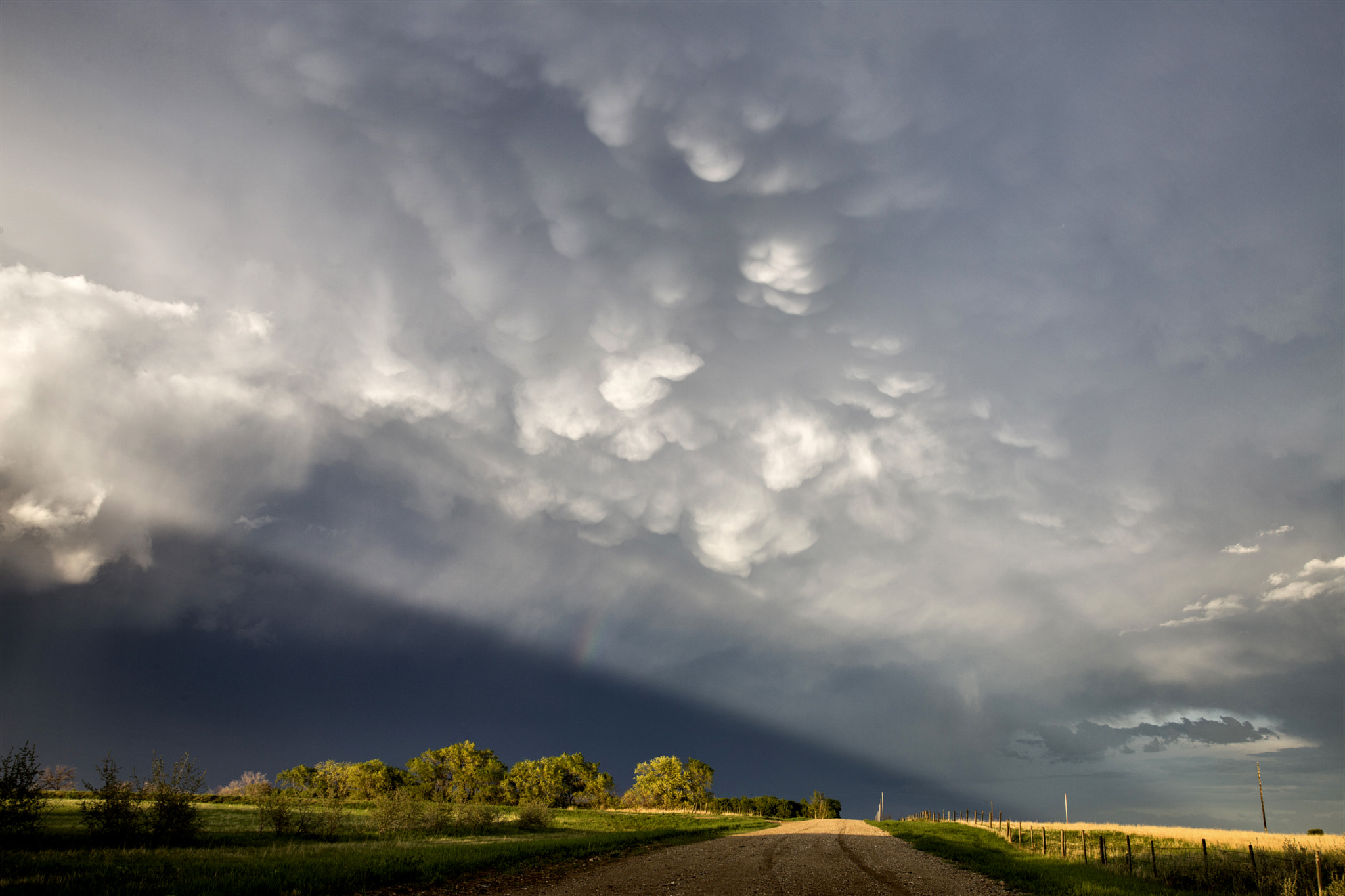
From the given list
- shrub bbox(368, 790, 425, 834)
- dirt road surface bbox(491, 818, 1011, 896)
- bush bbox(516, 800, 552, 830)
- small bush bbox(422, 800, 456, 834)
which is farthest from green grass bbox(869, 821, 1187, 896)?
shrub bbox(368, 790, 425, 834)

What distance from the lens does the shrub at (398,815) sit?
41781 mm

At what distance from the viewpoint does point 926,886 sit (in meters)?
19.6

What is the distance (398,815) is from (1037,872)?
40.3m

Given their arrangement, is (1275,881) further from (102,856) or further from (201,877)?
(102,856)

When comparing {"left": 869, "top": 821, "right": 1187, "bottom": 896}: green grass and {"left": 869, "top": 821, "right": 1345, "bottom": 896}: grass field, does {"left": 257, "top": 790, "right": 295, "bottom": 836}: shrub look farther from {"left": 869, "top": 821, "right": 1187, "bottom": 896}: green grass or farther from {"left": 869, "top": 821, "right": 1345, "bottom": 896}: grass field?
{"left": 869, "top": 821, "right": 1345, "bottom": 896}: grass field

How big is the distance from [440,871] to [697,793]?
108661 mm

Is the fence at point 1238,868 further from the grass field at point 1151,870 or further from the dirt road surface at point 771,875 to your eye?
the dirt road surface at point 771,875

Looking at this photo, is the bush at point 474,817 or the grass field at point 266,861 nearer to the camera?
the grass field at point 266,861

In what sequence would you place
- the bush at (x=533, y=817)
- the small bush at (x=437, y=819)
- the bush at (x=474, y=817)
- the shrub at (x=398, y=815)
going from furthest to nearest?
the bush at (x=533, y=817) < the bush at (x=474, y=817) < the small bush at (x=437, y=819) < the shrub at (x=398, y=815)

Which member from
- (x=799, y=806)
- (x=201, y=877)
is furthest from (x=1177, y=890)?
(x=799, y=806)

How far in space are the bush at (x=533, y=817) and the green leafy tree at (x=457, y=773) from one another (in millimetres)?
56783

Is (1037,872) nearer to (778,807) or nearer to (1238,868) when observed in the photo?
(1238,868)

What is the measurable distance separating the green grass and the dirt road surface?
4.02 ft

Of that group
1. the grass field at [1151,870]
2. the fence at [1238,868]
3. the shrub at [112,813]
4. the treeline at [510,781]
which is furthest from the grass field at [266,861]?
the treeline at [510,781]
